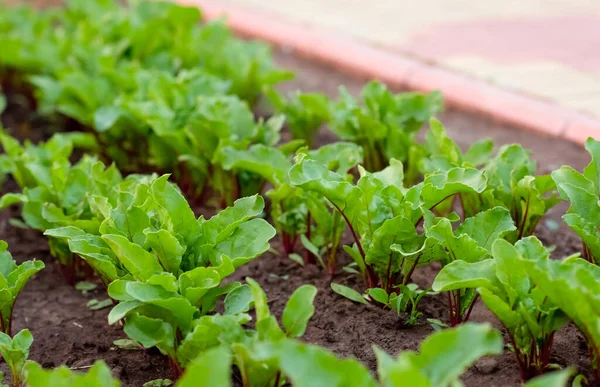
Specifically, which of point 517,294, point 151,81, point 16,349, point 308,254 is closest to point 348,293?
point 308,254

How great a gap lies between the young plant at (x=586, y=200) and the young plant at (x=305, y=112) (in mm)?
1288

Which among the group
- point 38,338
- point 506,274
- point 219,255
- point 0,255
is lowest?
point 38,338

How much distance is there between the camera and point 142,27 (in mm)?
4406

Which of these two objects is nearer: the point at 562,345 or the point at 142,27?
the point at 562,345

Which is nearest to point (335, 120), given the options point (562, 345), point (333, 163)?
point (333, 163)

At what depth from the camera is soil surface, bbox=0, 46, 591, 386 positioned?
7.80 feet

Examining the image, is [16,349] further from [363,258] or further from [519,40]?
[519,40]

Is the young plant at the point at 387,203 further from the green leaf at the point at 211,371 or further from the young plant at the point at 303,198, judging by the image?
the green leaf at the point at 211,371

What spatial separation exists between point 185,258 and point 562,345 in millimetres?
1095

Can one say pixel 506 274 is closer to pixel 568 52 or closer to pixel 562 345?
pixel 562 345

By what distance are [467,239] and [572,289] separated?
15.6 inches

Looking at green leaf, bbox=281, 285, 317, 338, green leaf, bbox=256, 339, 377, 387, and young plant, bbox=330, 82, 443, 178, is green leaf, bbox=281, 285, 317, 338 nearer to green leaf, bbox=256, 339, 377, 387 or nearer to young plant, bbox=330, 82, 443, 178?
green leaf, bbox=256, 339, 377, 387

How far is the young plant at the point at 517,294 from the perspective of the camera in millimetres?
2031

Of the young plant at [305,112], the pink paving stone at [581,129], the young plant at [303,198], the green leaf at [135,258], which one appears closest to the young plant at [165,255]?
the green leaf at [135,258]
